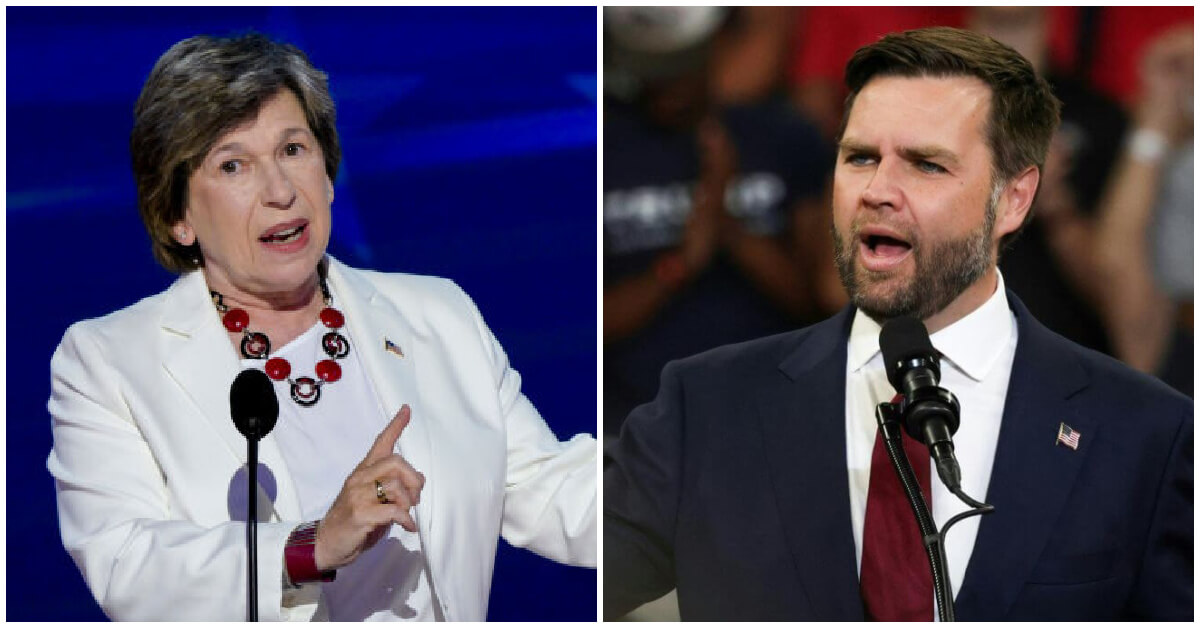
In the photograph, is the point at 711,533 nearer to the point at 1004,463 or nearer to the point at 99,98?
the point at 1004,463

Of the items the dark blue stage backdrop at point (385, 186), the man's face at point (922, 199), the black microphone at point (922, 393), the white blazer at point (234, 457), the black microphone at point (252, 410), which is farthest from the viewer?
the dark blue stage backdrop at point (385, 186)

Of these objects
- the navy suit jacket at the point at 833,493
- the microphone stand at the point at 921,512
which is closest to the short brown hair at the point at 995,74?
the navy suit jacket at the point at 833,493

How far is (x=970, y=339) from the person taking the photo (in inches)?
146

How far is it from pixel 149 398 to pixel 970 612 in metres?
1.82

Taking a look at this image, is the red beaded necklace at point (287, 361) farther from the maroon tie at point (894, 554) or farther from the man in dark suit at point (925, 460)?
the maroon tie at point (894, 554)

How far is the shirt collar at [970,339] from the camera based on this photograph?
12.1ft

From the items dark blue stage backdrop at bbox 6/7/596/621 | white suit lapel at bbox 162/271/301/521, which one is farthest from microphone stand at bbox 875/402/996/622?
white suit lapel at bbox 162/271/301/521

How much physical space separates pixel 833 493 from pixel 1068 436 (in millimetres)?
532

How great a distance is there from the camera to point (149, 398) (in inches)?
137

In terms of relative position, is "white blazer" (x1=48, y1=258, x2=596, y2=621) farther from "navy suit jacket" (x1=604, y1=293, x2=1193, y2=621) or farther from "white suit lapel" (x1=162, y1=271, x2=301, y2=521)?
"navy suit jacket" (x1=604, y1=293, x2=1193, y2=621)

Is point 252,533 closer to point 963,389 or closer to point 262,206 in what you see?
point 262,206

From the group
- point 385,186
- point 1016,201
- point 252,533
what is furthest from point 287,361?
point 1016,201

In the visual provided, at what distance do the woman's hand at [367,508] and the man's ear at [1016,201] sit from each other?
1.47 meters

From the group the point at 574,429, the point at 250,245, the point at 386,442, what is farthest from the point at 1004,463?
the point at 250,245
